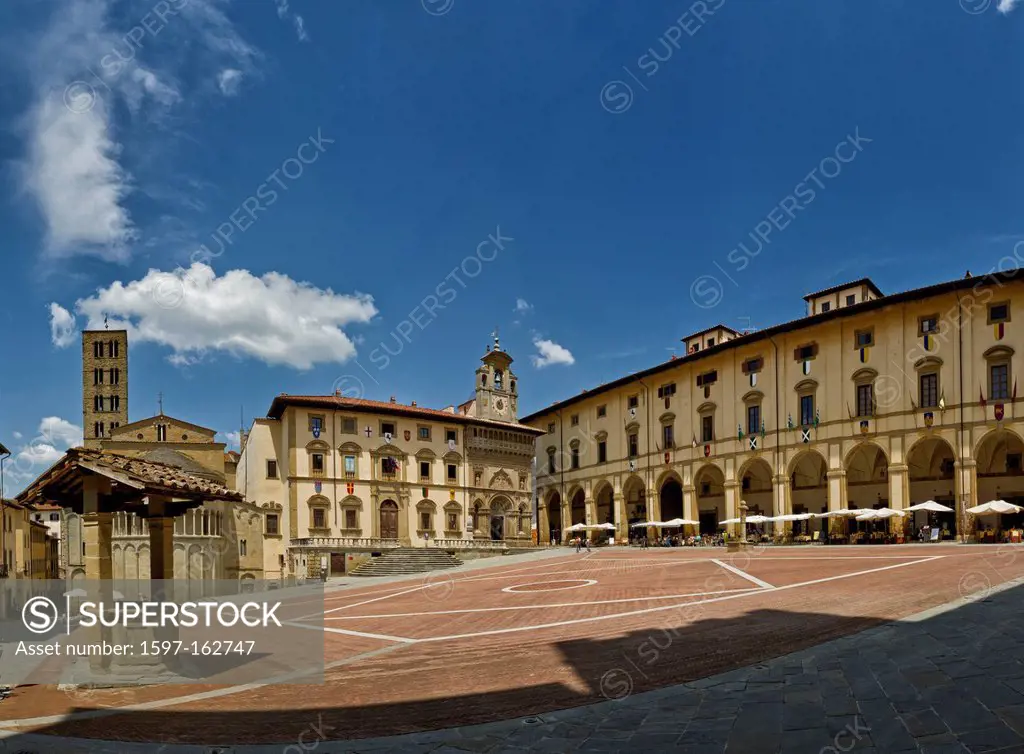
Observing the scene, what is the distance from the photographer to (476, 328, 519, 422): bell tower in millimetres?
63062

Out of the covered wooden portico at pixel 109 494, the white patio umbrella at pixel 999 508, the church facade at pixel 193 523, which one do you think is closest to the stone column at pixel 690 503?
the white patio umbrella at pixel 999 508

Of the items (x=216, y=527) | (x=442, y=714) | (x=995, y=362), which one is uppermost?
(x=995, y=362)

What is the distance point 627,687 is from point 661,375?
5163cm

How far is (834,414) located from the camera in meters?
46.7

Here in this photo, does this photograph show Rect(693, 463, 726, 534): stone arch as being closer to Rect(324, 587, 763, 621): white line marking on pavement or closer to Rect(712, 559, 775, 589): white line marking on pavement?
Rect(712, 559, 775, 589): white line marking on pavement

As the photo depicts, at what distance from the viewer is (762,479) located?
5525 cm

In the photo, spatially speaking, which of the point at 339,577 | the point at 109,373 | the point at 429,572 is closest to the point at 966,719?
the point at 429,572

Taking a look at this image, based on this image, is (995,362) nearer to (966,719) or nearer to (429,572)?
(429,572)

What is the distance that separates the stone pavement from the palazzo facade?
3713 cm

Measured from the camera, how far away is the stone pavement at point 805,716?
6316 millimetres

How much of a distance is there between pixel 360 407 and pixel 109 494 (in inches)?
1686

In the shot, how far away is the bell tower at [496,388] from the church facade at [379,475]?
0.11 meters

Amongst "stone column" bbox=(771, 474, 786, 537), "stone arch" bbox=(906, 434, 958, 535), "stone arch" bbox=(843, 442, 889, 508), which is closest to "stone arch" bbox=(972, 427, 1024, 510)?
"stone arch" bbox=(906, 434, 958, 535)

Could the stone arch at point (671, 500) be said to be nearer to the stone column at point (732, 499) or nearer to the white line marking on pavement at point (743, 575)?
the stone column at point (732, 499)
